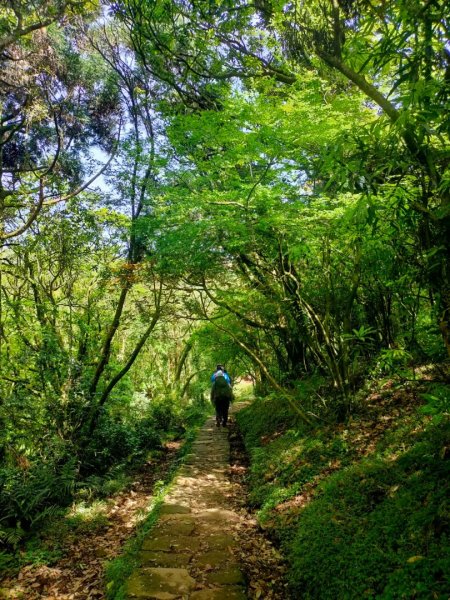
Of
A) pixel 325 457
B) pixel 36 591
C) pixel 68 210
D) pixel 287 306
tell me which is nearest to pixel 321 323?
pixel 287 306

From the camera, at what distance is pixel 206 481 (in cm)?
678

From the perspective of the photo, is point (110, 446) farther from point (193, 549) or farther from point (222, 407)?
point (193, 549)

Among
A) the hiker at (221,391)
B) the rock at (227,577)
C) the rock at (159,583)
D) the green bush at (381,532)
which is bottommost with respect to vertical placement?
the rock at (227,577)

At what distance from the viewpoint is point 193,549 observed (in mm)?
4375

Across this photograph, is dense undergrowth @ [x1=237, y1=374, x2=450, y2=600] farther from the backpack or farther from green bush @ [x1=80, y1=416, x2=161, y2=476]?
the backpack

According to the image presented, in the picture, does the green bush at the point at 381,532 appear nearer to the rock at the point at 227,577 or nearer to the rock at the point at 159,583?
the rock at the point at 227,577

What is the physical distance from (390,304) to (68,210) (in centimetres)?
721

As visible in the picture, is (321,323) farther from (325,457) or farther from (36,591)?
(36,591)

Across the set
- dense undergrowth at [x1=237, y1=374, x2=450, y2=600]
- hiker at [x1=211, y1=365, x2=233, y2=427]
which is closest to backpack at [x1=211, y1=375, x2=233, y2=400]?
hiker at [x1=211, y1=365, x2=233, y2=427]

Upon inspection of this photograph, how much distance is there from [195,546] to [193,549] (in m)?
0.07

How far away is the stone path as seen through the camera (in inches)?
140

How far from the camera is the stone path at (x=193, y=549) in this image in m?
3.56

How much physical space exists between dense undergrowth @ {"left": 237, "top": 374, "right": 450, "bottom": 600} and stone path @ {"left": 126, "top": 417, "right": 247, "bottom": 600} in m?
0.57

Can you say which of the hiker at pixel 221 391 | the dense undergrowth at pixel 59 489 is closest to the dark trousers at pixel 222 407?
the hiker at pixel 221 391
